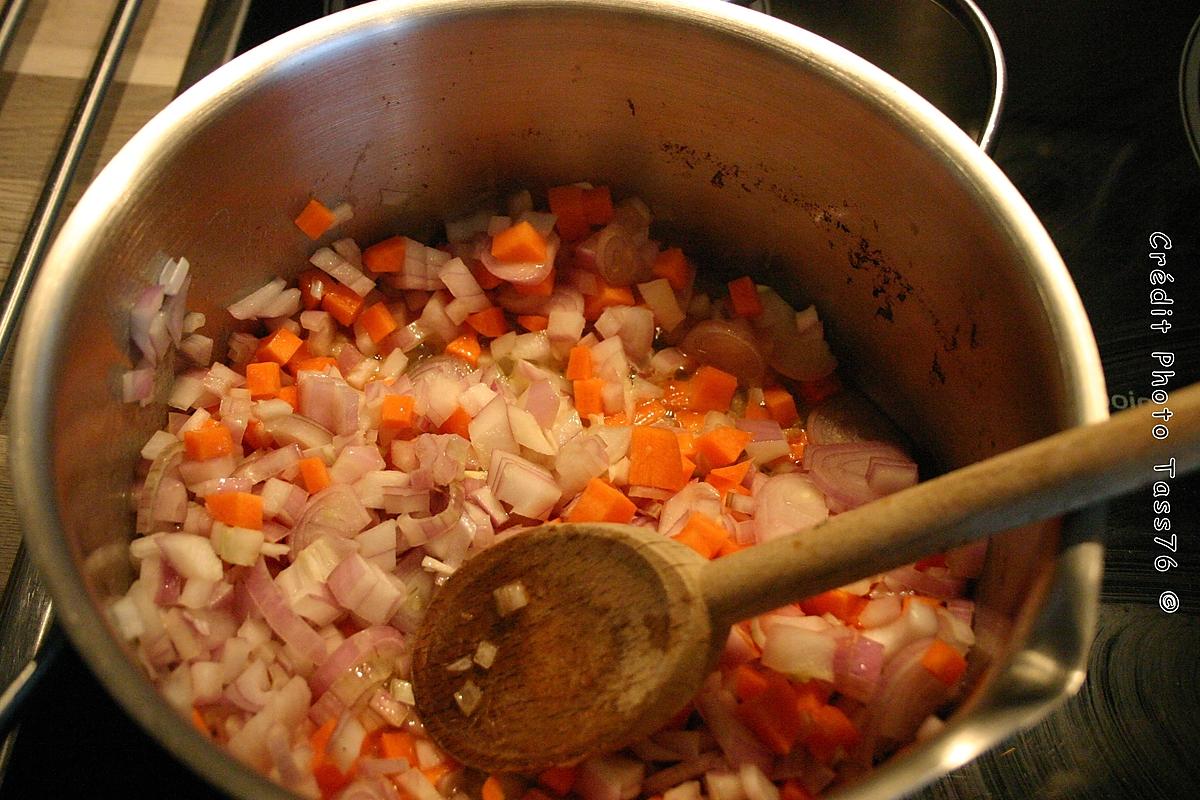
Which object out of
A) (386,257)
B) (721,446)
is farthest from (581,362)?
(386,257)

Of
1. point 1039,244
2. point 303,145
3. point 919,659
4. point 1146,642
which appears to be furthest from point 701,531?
point 303,145

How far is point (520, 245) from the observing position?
5.04 ft

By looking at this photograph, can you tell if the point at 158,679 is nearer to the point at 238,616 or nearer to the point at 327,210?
the point at 238,616

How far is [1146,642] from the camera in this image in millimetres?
1350

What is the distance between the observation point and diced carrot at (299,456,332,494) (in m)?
1.35

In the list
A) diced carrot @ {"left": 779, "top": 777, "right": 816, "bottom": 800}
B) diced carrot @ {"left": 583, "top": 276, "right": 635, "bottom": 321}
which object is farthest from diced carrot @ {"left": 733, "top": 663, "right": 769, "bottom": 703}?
diced carrot @ {"left": 583, "top": 276, "right": 635, "bottom": 321}

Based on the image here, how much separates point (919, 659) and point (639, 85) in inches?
38.7

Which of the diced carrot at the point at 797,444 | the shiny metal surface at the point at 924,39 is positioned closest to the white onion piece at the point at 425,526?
the diced carrot at the point at 797,444

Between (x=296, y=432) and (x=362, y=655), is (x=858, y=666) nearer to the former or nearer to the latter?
(x=362, y=655)

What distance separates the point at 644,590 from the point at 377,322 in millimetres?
769

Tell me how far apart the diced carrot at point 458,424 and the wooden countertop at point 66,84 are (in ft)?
2.78

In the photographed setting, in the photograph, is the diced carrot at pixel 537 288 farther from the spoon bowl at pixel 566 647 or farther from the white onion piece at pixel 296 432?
the spoon bowl at pixel 566 647

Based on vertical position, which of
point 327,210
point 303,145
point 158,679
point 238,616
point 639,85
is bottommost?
point 238,616

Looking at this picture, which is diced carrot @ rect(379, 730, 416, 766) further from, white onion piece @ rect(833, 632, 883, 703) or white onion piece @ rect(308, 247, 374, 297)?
white onion piece @ rect(308, 247, 374, 297)
